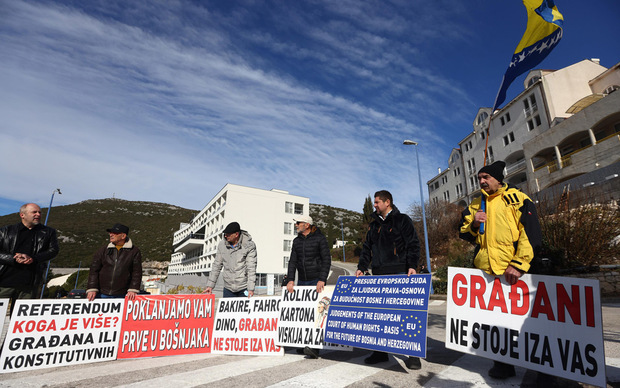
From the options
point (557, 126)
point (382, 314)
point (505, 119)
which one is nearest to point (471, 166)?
point (505, 119)

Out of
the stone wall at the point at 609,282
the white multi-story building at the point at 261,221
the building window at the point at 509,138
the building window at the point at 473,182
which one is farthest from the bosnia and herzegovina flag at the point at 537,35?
the building window at the point at 473,182

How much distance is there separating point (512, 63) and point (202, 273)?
181 feet

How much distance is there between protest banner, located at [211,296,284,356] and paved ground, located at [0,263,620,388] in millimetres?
206

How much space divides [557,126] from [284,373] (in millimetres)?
33866

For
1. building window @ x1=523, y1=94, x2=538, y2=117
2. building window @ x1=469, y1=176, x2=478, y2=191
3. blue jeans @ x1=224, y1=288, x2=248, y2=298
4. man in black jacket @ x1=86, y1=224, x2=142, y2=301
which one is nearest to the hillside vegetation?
building window @ x1=469, y1=176, x2=478, y2=191

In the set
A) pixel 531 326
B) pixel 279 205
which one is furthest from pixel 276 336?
pixel 279 205

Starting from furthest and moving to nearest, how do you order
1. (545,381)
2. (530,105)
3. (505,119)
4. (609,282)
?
(505,119), (530,105), (609,282), (545,381)

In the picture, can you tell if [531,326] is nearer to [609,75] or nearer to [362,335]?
[362,335]

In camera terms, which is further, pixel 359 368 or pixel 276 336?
pixel 276 336

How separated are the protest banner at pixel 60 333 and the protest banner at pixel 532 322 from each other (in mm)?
4732

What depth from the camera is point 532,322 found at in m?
3.10

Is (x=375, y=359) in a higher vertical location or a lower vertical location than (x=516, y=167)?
lower

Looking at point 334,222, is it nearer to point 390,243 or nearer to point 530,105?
point 530,105

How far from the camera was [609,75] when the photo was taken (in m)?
30.5
